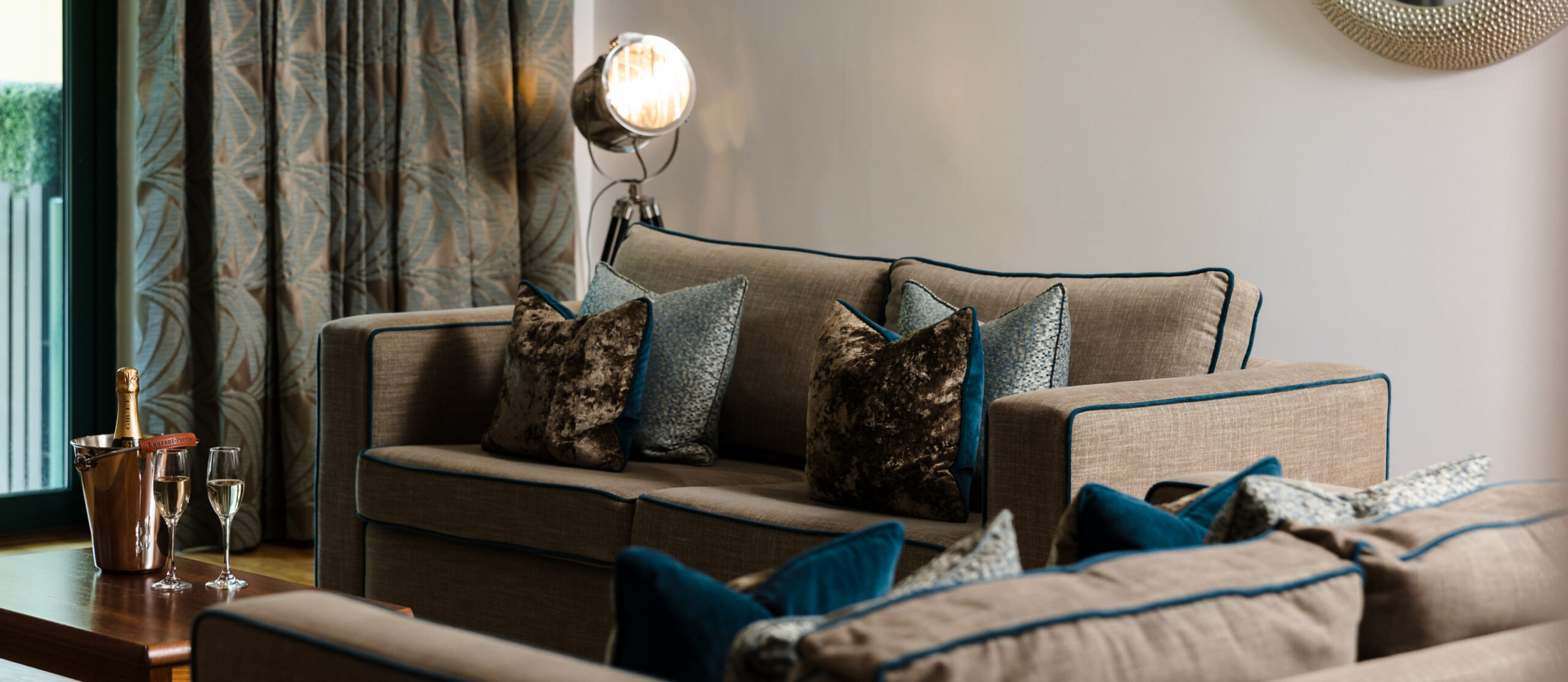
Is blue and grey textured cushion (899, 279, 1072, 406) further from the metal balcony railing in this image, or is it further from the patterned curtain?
the metal balcony railing

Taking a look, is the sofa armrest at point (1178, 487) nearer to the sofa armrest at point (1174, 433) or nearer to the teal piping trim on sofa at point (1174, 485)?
the teal piping trim on sofa at point (1174, 485)

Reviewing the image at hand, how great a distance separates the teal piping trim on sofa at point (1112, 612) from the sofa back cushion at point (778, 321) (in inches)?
75.9

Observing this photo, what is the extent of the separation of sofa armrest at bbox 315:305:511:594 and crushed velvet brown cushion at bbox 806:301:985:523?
1063mm

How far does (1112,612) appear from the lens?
894 millimetres

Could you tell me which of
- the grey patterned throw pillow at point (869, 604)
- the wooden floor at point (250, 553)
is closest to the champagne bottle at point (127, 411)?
the wooden floor at point (250, 553)

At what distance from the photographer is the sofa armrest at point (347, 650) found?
0.95 m

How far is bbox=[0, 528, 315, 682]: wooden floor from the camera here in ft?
12.2

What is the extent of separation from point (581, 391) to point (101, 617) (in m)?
1.01

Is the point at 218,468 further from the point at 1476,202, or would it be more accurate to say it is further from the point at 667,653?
the point at 1476,202

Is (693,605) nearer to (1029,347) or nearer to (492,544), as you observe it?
(1029,347)

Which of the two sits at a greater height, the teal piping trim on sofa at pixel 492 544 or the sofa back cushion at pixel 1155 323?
the sofa back cushion at pixel 1155 323

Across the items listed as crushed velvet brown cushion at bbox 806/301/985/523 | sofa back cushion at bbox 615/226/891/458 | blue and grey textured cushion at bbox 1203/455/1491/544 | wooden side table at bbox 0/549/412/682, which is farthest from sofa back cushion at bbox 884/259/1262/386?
wooden side table at bbox 0/549/412/682

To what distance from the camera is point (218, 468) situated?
213 centimetres

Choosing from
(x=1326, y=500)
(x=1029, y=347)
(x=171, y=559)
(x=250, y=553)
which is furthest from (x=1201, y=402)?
(x=250, y=553)
